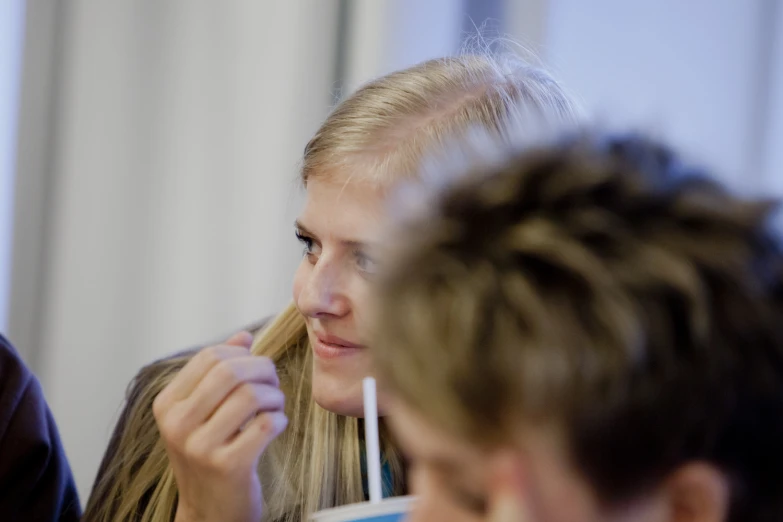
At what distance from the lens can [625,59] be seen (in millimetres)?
1085

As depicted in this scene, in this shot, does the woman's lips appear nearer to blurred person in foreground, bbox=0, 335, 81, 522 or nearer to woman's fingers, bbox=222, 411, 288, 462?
woman's fingers, bbox=222, 411, 288, 462

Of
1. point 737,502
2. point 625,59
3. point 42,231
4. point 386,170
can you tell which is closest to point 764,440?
point 737,502

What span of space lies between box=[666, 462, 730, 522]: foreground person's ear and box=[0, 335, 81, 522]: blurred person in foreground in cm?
67

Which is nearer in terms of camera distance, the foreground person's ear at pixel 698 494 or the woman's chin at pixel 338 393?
the foreground person's ear at pixel 698 494

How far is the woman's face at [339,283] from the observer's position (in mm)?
798

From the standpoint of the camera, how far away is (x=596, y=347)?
0.38 meters

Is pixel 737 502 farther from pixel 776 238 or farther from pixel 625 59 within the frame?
pixel 625 59

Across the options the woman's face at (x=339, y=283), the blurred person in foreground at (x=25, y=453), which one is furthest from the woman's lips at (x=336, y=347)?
the blurred person in foreground at (x=25, y=453)

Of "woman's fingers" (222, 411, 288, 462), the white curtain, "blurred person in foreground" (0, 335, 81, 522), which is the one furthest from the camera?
the white curtain

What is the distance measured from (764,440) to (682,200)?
119 millimetres

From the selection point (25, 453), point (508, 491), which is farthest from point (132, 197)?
point (508, 491)

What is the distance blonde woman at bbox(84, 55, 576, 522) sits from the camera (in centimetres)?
76

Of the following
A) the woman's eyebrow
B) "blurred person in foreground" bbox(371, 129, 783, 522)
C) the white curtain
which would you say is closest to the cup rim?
"blurred person in foreground" bbox(371, 129, 783, 522)

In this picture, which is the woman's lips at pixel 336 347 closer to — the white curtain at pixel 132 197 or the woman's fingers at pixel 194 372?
the woman's fingers at pixel 194 372
